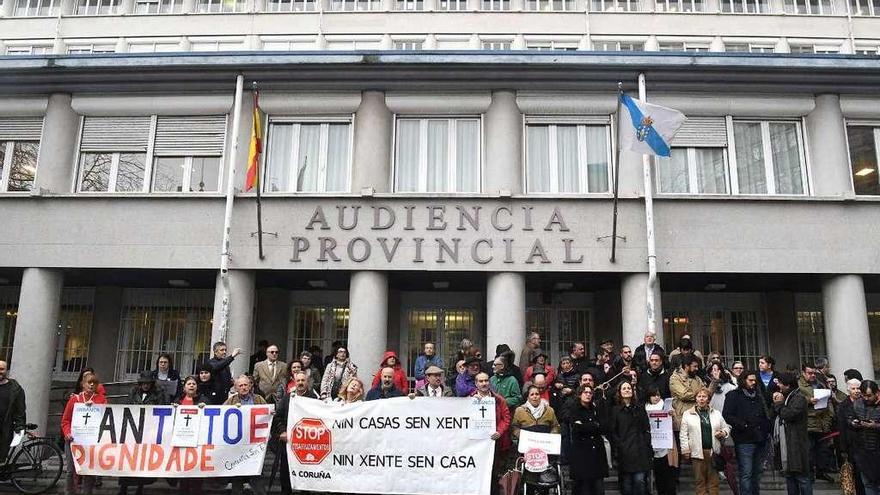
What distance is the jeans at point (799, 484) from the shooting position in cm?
943

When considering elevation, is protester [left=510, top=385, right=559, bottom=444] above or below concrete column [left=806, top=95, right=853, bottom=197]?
below

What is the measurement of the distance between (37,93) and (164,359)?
8.31m

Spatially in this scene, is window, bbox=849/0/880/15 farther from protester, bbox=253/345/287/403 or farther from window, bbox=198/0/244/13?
protester, bbox=253/345/287/403

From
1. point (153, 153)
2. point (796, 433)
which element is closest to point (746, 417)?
point (796, 433)

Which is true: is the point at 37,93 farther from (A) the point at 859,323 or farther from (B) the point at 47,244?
(A) the point at 859,323

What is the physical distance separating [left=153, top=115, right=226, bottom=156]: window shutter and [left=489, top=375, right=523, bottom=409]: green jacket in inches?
346

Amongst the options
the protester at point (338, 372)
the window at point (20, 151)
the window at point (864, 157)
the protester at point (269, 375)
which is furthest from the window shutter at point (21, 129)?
the window at point (864, 157)

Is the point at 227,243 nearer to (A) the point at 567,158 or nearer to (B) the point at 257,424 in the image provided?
(B) the point at 257,424

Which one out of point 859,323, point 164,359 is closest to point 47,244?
point 164,359

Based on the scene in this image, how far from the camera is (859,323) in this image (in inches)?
547

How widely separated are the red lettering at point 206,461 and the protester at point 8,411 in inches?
129

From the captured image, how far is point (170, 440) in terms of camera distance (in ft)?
32.5

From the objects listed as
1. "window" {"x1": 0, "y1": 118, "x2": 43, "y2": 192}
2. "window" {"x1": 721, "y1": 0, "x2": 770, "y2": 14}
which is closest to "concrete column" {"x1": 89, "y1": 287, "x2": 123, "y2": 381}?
"window" {"x1": 0, "y1": 118, "x2": 43, "y2": 192}

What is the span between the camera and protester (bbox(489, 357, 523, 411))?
1033cm
